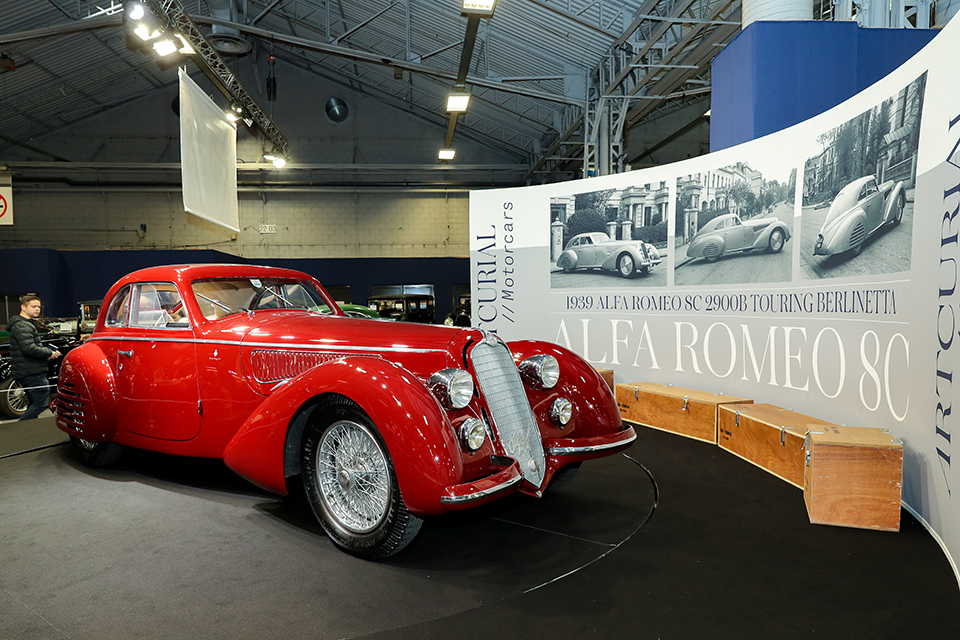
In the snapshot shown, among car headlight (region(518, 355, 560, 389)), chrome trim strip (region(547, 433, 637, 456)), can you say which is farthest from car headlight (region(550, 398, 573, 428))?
chrome trim strip (region(547, 433, 637, 456))

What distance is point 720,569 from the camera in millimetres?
2529

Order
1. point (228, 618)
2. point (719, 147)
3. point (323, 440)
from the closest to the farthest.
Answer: point (228, 618), point (323, 440), point (719, 147)

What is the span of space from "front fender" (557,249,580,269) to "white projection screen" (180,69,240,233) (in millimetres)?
4830

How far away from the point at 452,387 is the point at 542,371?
78 cm

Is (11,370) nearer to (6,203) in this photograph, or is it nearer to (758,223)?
(758,223)

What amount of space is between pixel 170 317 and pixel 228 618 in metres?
2.25

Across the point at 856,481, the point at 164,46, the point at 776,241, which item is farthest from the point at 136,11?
the point at 856,481

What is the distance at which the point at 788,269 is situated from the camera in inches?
173

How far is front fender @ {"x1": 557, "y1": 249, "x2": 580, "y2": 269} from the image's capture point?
6.36m

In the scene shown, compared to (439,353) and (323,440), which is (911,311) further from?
(323,440)

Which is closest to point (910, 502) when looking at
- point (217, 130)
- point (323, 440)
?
point (323, 440)

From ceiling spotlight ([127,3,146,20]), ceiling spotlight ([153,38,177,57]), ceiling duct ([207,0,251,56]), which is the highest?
ceiling duct ([207,0,251,56])

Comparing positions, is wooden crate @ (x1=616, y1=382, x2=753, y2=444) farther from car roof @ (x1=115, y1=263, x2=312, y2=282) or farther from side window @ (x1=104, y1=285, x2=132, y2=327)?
side window @ (x1=104, y1=285, x2=132, y2=327)

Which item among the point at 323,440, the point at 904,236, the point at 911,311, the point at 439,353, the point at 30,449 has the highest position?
the point at 904,236
